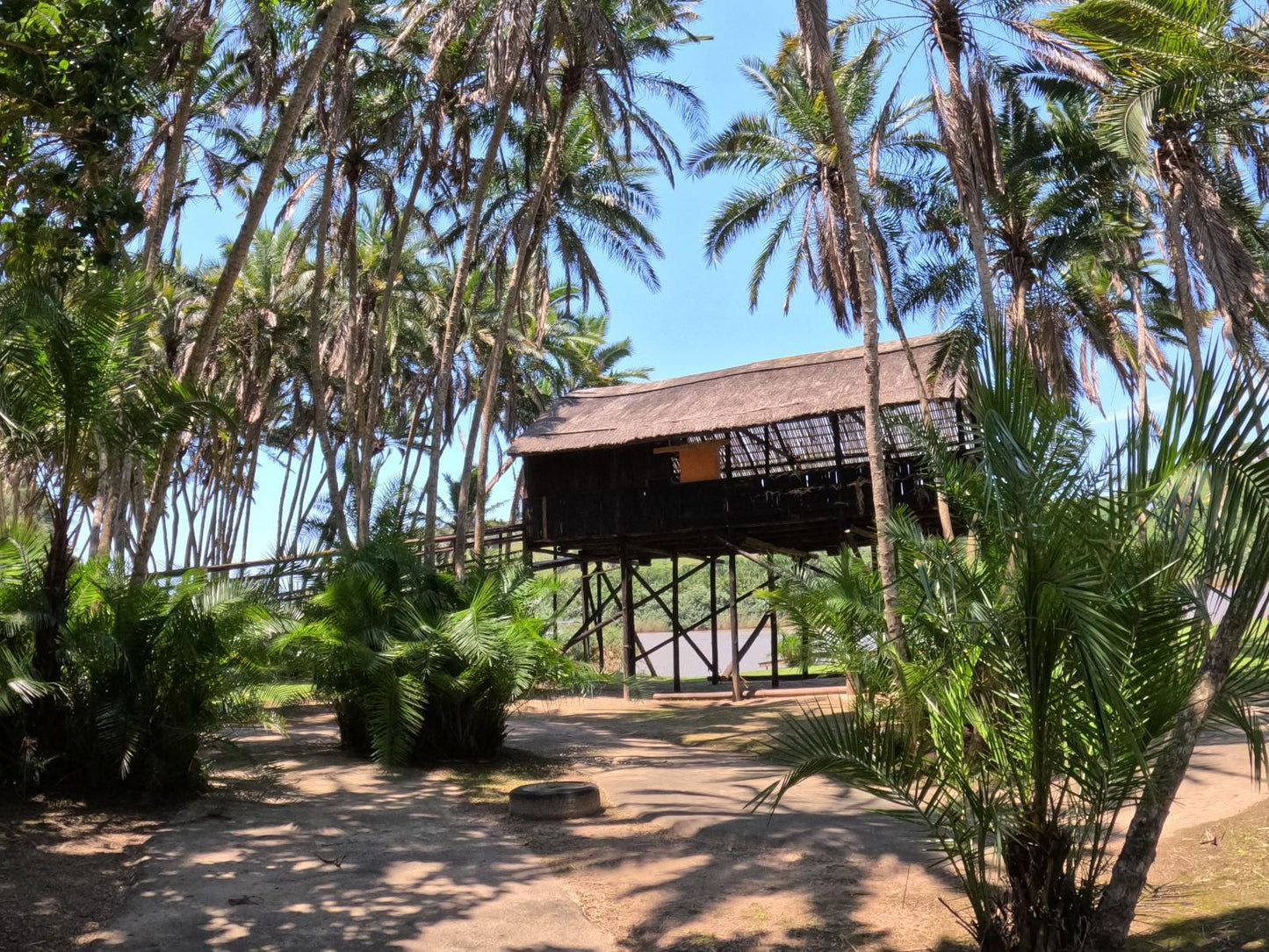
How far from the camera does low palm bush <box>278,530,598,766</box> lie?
9.85 metres

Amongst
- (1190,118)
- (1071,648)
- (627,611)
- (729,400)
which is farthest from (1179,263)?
(1071,648)

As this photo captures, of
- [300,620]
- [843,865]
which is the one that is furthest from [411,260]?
[843,865]

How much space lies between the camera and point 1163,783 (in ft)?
15.2

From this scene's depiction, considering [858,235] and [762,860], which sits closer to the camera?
[762,860]

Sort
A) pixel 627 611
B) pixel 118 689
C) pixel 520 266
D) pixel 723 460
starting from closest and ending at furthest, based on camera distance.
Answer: pixel 118 689 → pixel 520 266 → pixel 627 611 → pixel 723 460

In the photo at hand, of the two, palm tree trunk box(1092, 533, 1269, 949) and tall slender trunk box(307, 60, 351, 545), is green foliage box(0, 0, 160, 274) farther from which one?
tall slender trunk box(307, 60, 351, 545)

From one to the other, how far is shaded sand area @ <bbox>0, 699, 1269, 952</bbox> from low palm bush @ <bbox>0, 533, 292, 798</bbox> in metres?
0.47

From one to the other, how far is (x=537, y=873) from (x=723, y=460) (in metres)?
16.9

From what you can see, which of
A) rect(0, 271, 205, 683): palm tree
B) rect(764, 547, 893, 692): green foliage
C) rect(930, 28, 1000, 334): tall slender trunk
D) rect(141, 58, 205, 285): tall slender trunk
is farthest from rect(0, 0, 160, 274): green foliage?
rect(930, 28, 1000, 334): tall slender trunk

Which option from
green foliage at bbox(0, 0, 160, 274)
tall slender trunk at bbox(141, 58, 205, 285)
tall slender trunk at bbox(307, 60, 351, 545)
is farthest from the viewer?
tall slender trunk at bbox(307, 60, 351, 545)

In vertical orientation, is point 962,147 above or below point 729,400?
above

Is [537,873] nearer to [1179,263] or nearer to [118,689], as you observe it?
[118,689]

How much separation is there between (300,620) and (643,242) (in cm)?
1422

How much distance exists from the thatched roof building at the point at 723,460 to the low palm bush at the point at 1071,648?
1243cm
